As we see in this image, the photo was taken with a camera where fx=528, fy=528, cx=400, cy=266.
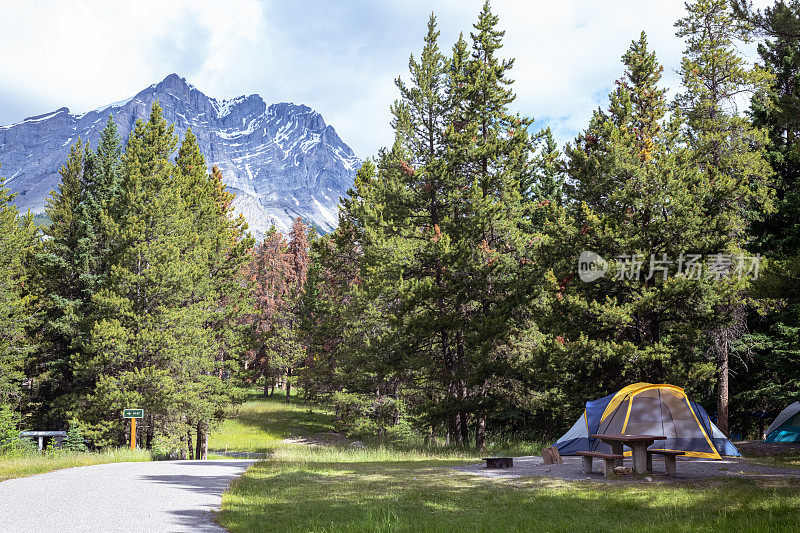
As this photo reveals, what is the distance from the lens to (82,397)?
2434 centimetres

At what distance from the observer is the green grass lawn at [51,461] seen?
44.6 feet

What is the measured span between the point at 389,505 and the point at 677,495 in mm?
5015

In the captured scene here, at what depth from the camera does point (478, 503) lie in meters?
8.75

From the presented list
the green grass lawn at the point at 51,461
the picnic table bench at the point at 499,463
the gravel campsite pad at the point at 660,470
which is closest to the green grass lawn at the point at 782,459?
the gravel campsite pad at the point at 660,470

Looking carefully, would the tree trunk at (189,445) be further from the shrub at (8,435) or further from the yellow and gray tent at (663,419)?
the yellow and gray tent at (663,419)

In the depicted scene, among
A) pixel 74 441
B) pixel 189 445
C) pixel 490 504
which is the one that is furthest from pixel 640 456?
pixel 189 445

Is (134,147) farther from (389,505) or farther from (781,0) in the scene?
(781,0)

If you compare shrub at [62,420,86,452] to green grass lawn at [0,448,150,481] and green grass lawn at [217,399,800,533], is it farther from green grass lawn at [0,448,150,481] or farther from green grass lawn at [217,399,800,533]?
green grass lawn at [217,399,800,533]

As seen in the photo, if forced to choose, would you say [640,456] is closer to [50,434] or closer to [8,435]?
[50,434]

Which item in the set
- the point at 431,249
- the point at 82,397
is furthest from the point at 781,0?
the point at 82,397

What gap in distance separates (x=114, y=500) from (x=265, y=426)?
3113cm

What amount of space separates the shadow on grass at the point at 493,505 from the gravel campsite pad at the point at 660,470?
3.49ft

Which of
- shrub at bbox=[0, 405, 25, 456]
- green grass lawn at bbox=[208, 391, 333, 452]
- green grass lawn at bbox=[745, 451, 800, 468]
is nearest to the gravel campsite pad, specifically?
green grass lawn at bbox=[745, 451, 800, 468]

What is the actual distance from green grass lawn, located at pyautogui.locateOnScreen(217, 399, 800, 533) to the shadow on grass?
0.6 inches
